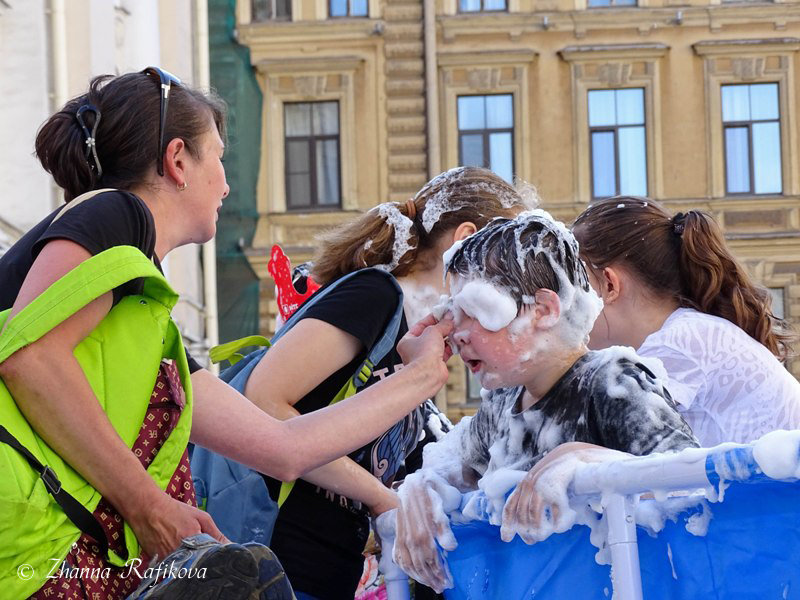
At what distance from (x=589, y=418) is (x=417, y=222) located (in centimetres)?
110

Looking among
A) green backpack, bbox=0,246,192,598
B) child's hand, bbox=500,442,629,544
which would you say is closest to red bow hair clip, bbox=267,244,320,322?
green backpack, bbox=0,246,192,598

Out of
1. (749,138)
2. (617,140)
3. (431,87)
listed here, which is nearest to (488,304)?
(431,87)

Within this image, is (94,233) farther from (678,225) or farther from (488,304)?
(678,225)

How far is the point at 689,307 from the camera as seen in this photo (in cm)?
324


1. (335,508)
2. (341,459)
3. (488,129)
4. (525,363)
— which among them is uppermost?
(488,129)

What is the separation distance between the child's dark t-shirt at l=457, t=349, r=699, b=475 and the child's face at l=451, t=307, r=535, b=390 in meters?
0.06

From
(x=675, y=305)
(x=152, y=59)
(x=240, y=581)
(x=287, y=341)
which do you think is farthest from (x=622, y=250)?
(x=152, y=59)

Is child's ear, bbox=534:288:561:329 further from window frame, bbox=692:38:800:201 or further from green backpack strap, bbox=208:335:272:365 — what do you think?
window frame, bbox=692:38:800:201

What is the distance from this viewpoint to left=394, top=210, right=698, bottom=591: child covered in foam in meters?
2.32

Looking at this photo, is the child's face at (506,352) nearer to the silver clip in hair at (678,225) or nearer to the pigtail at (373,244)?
the pigtail at (373,244)

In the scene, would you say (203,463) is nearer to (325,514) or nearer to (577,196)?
(325,514)

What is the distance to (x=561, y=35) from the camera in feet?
66.2

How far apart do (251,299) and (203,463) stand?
15798 mm

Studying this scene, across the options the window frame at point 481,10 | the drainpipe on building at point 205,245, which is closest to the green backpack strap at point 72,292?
the drainpipe on building at point 205,245
